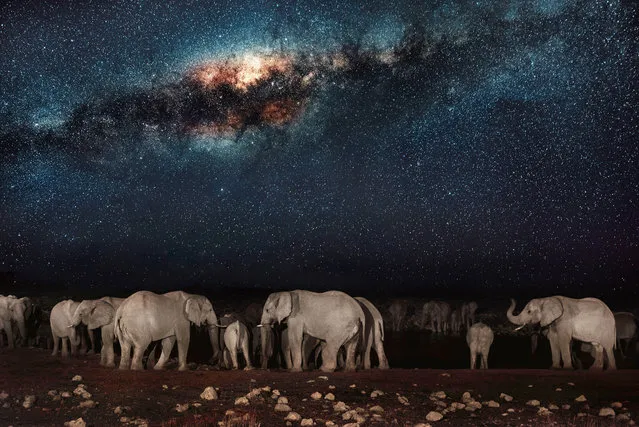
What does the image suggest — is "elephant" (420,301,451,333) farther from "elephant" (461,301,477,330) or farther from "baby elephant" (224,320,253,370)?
"baby elephant" (224,320,253,370)

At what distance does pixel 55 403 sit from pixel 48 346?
60.9 feet

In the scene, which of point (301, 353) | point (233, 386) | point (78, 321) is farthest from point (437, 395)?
point (78, 321)

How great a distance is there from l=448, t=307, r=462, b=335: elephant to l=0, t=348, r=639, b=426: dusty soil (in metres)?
29.1

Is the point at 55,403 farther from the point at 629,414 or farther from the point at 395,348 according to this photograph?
the point at 395,348

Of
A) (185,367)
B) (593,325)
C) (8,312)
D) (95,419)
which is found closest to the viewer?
(95,419)

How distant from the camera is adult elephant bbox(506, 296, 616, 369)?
2097 centimetres

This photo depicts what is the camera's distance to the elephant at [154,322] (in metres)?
18.8

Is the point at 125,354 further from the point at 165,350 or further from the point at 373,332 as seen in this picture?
the point at 373,332

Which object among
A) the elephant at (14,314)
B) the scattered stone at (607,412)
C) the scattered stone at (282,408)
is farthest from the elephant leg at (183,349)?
the elephant at (14,314)

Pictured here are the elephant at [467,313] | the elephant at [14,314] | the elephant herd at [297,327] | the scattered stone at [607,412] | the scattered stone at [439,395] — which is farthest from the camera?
the elephant at [467,313]

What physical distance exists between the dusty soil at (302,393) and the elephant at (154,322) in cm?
97

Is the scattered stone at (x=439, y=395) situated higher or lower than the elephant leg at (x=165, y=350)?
lower

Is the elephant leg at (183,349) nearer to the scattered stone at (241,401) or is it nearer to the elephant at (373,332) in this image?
the elephant at (373,332)

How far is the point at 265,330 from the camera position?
2162 cm
